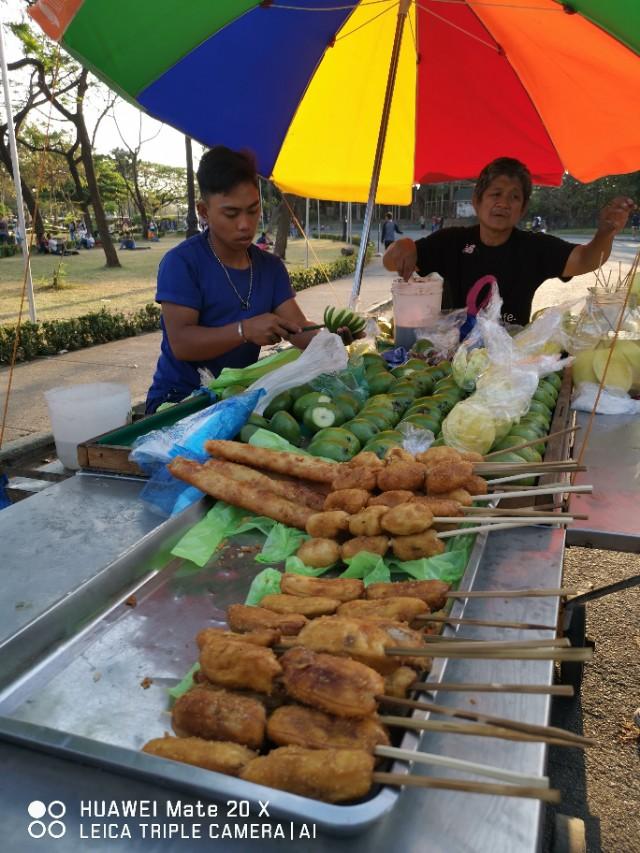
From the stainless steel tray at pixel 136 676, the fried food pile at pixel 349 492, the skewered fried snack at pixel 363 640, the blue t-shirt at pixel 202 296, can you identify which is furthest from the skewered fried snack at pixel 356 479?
the blue t-shirt at pixel 202 296

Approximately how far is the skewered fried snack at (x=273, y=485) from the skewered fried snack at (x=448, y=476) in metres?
0.39

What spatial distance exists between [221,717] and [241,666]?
104 mm

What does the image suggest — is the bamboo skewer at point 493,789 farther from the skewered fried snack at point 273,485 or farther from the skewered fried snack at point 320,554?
the skewered fried snack at point 273,485

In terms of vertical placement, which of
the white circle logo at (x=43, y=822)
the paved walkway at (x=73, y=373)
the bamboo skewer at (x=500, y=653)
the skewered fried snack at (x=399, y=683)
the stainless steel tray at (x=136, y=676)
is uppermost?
the bamboo skewer at (x=500, y=653)

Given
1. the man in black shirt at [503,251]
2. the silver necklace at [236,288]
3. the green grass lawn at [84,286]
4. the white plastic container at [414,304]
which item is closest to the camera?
the silver necklace at [236,288]

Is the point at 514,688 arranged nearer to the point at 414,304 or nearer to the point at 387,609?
the point at 387,609

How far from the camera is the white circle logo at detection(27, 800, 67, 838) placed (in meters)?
0.99

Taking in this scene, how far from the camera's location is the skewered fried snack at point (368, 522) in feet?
5.70

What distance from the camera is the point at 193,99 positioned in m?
4.03

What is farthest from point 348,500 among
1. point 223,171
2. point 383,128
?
point 383,128

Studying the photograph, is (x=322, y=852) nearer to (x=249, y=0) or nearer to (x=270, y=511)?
(x=270, y=511)

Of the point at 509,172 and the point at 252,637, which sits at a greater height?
the point at 509,172

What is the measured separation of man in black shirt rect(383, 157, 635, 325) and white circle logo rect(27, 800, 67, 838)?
3939 mm

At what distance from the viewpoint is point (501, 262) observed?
14.3 ft
